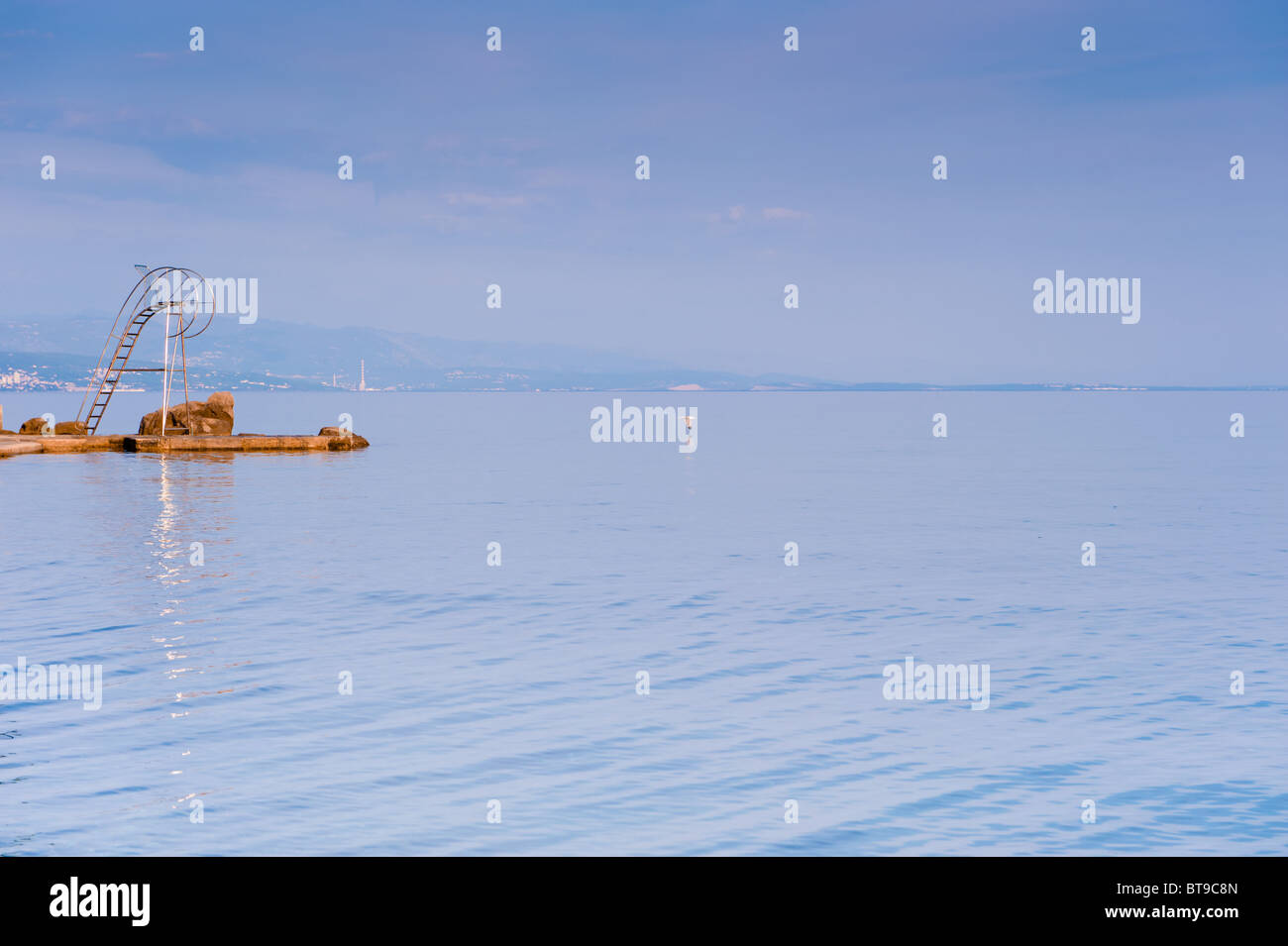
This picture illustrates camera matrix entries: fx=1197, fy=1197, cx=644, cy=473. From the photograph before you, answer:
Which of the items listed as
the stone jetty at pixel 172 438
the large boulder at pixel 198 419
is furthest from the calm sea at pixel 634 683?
the large boulder at pixel 198 419

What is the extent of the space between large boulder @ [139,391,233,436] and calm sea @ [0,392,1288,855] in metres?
31.2

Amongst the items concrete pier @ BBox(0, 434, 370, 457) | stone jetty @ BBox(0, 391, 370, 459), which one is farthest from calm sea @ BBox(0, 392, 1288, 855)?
stone jetty @ BBox(0, 391, 370, 459)

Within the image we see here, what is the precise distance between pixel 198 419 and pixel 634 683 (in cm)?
6602

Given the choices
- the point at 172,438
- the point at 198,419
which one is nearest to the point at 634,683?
the point at 172,438

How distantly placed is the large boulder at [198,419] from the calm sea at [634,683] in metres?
31.2

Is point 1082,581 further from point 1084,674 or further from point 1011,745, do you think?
point 1011,745

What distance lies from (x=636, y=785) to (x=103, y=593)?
17383 millimetres

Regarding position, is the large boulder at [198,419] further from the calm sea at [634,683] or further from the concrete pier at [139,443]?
the calm sea at [634,683]

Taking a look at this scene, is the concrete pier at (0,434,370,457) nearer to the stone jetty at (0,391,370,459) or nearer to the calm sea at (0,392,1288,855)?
the stone jetty at (0,391,370,459)

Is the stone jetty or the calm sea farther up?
the stone jetty

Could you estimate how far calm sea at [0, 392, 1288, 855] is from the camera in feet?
41.5

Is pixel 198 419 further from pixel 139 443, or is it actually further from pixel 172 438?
pixel 139 443

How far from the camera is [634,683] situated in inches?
740
